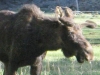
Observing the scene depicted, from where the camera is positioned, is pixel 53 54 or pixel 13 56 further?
pixel 53 54

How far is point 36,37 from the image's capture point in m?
8.50

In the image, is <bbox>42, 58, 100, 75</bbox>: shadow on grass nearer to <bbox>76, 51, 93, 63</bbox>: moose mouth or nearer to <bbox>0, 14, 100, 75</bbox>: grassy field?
<bbox>0, 14, 100, 75</bbox>: grassy field

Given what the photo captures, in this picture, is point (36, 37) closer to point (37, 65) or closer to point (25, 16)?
point (25, 16)

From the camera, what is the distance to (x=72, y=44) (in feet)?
25.6

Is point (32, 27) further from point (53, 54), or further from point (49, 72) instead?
point (53, 54)

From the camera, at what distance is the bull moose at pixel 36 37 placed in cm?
785

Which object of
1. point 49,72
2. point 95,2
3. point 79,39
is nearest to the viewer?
point 79,39

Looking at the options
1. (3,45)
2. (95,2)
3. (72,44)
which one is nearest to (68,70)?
(3,45)

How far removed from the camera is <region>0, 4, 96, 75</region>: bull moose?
785 centimetres

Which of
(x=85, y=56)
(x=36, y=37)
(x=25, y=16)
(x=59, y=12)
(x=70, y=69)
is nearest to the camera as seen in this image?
(x=85, y=56)


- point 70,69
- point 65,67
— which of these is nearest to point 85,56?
point 70,69

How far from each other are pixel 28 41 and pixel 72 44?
104 cm

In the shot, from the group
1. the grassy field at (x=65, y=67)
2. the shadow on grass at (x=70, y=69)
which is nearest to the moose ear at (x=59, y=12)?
the grassy field at (x=65, y=67)

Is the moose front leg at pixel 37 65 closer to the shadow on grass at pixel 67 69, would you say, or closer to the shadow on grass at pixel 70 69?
the shadow on grass at pixel 67 69
